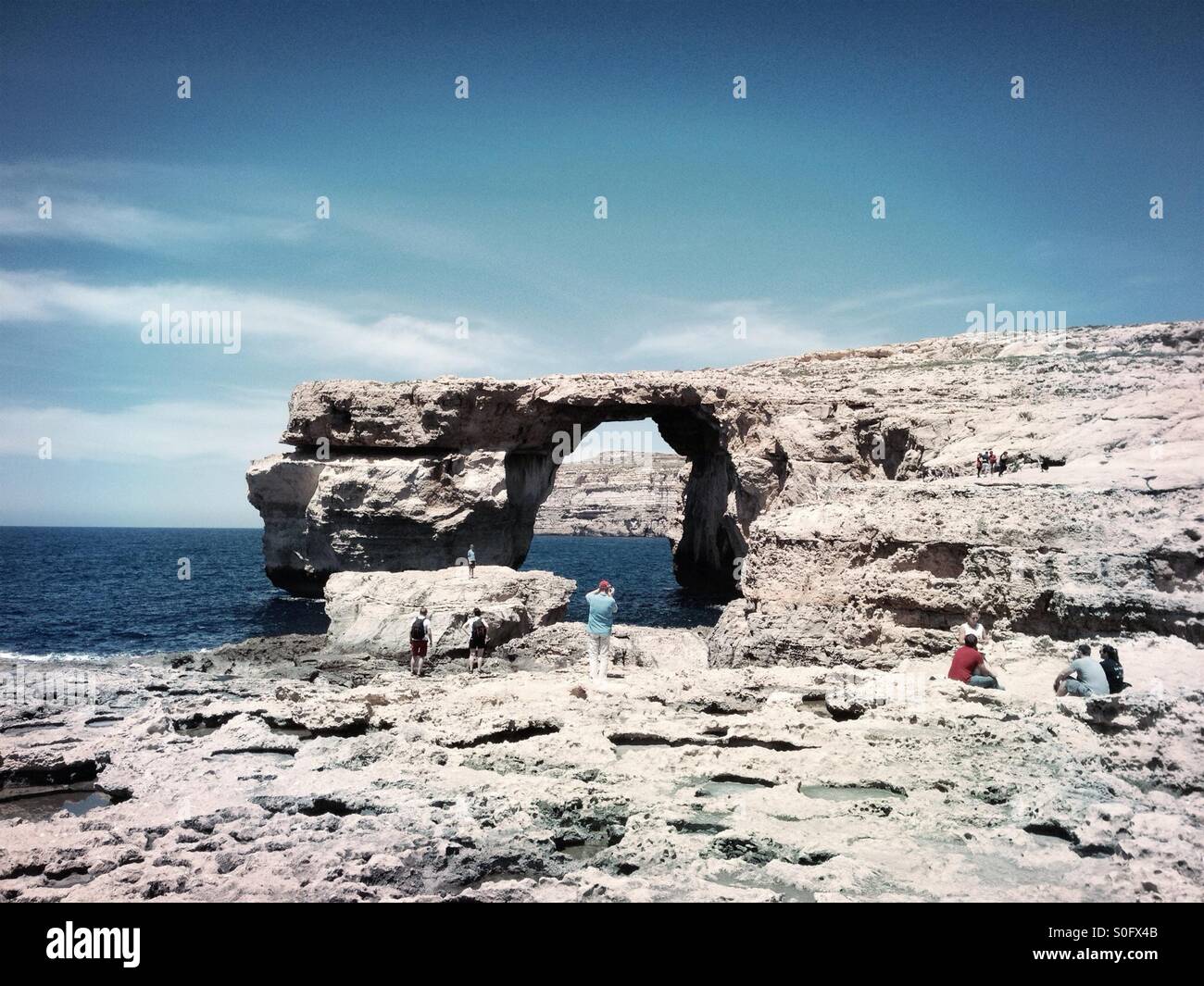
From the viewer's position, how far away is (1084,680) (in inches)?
352

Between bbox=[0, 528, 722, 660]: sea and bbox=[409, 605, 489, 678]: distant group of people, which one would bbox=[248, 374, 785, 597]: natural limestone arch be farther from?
bbox=[409, 605, 489, 678]: distant group of people

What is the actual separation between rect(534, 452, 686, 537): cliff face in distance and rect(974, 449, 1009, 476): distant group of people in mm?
99495

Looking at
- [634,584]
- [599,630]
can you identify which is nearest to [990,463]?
[599,630]

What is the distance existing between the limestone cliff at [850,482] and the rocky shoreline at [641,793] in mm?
1447

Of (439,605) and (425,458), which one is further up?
(425,458)

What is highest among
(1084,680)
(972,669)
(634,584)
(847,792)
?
(1084,680)

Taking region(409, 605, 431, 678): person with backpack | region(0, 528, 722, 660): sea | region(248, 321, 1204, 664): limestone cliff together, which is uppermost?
region(248, 321, 1204, 664): limestone cliff

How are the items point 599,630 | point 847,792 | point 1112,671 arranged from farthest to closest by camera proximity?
point 599,630, point 1112,671, point 847,792

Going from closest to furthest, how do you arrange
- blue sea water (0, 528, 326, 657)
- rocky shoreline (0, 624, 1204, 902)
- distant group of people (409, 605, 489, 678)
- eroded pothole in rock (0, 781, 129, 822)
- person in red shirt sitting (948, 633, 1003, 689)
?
rocky shoreline (0, 624, 1204, 902) → eroded pothole in rock (0, 781, 129, 822) → person in red shirt sitting (948, 633, 1003, 689) → distant group of people (409, 605, 489, 678) → blue sea water (0, 528, 326, 657)

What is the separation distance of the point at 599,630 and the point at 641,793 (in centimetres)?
444

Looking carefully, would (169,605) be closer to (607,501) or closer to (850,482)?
(850,482)

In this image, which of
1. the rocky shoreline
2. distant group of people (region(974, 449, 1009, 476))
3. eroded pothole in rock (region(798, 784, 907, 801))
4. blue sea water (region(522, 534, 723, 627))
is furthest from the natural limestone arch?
eroded pothole in rock (region(798, 784, 907, 801))

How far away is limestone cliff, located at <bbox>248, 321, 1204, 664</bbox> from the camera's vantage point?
1227cm
